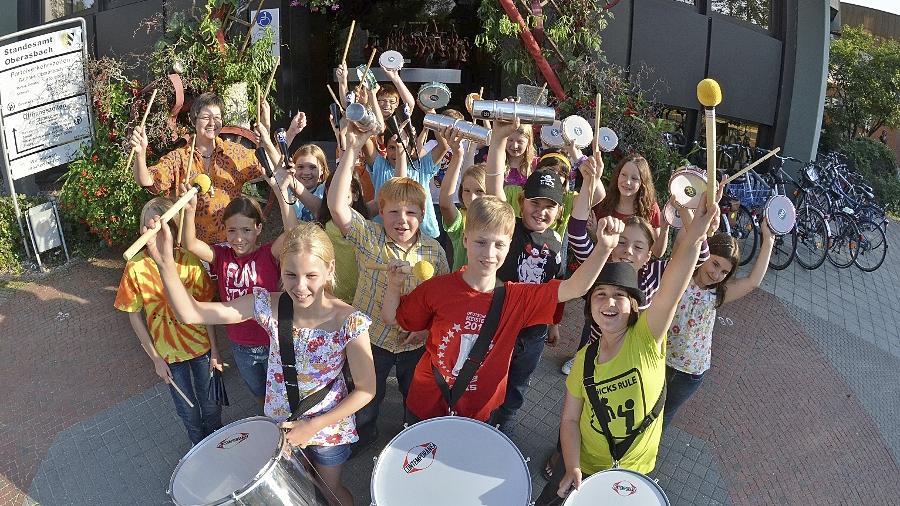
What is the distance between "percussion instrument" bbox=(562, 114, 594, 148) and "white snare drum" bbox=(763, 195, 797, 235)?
1.15 m

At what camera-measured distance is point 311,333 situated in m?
2.75

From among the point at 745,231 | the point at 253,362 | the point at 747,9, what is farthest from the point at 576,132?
the point at 747,9

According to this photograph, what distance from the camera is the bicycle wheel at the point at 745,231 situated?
771 cm

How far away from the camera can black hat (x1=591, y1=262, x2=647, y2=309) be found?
2.67 m

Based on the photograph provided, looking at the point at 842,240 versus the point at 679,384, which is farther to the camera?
the point at 842,240

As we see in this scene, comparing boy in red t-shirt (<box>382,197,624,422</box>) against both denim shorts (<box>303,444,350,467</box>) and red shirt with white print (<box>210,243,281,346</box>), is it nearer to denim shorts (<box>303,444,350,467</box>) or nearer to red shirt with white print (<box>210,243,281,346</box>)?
denim shorts (<box>303,444,350,467</box>)

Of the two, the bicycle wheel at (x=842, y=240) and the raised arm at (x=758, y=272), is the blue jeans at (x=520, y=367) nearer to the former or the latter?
the raised arm at (x=758, y=272)

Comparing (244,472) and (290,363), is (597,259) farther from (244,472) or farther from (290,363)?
(244,472)

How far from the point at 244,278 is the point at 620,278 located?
6.56ft

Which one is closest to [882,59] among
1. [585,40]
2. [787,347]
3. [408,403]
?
[585,40]

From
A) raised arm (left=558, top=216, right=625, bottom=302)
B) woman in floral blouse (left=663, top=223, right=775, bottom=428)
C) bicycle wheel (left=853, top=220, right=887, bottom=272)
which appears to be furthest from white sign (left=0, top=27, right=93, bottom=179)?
bicycle wheel (left=853, top=220, right=887, bottom=272)

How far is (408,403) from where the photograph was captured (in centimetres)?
322

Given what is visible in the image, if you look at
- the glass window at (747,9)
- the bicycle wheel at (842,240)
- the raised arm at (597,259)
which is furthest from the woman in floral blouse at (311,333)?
the glass window at (747,9)

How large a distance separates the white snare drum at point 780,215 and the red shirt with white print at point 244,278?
270 cm
